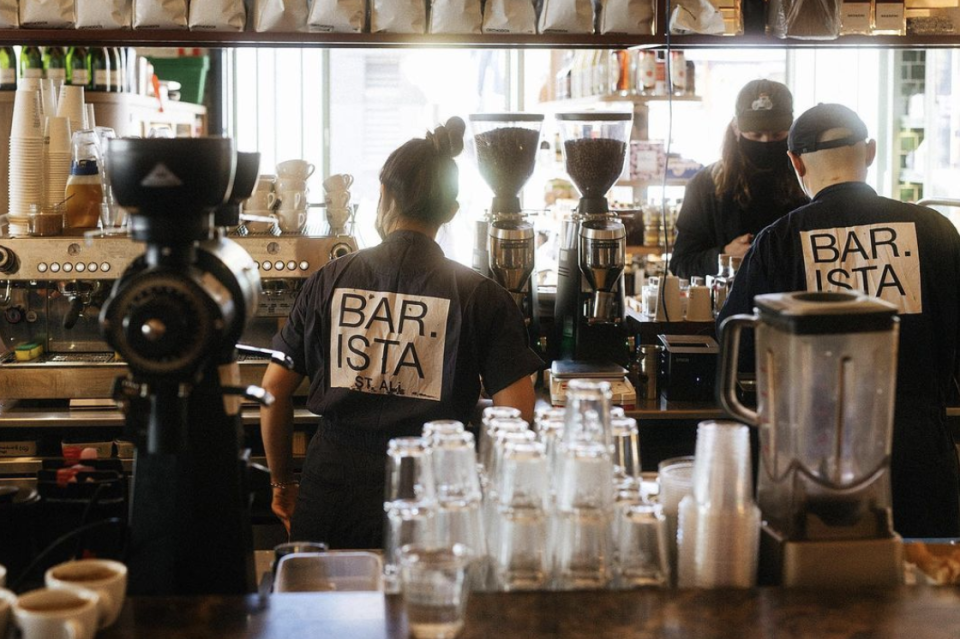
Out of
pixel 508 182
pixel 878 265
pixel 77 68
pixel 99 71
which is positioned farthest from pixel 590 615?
pixel 77 68

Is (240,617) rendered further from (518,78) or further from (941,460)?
(518,78)

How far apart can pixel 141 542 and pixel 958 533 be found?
88.2 inches

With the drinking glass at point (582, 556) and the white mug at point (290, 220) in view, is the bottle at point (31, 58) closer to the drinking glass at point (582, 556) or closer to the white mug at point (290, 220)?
the white mug at point (290, 220)

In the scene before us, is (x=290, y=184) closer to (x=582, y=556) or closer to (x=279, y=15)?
(x=279, y=15)

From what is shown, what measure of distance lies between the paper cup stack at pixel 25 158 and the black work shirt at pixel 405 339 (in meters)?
1.32

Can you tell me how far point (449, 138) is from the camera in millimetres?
2668

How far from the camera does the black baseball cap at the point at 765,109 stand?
428 centimetres

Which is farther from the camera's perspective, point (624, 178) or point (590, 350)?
point (624, 178)

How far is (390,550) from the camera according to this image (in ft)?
4.93

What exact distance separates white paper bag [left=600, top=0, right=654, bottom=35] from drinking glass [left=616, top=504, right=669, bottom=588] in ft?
7.24

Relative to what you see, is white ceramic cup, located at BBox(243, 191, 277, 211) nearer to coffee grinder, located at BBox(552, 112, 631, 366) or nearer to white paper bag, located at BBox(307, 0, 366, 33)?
white paper bag, located at BBox(307, 0, 366, 33)

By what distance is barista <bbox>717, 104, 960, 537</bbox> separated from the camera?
115 inches

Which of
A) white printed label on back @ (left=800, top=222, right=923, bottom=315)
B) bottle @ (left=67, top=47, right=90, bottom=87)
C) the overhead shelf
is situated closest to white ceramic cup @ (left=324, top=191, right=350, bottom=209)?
the overhead shelf

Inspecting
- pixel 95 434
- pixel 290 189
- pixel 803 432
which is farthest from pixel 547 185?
pixel 803 432
